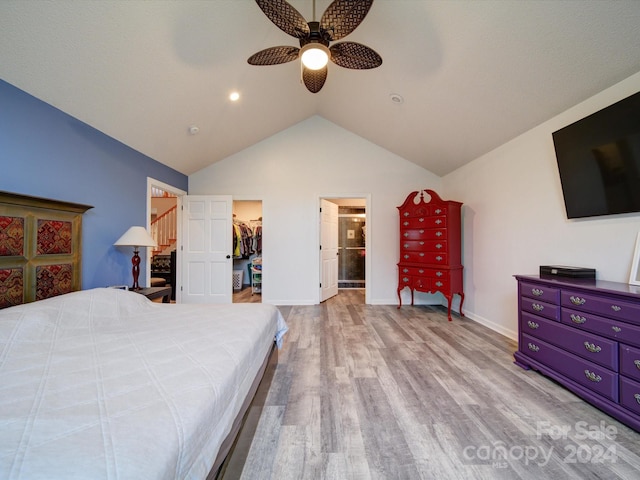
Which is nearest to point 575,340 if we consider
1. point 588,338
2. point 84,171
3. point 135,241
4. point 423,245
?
point 588,338

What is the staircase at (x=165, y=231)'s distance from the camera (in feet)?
20.2

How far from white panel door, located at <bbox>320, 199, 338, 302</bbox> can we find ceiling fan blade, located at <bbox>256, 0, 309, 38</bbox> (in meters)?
2.94

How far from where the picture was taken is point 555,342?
1.94m

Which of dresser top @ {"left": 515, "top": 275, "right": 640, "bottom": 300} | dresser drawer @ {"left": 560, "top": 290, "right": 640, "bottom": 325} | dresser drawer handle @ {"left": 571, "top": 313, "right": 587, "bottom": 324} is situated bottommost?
dresser drawer handle @ {"left": 571, "top": 313, "right": 587, "bottom": 324}

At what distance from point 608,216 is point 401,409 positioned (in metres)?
2.19

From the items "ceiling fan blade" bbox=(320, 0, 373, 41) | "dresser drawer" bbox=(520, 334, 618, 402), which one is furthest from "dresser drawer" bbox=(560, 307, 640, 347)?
"ceiling fan blade" bbox=(320, 0, 373, 41)

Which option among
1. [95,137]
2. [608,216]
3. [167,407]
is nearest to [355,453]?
[167,407]

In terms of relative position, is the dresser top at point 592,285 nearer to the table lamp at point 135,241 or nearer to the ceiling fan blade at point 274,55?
the ceiling fan blade at point 274,55

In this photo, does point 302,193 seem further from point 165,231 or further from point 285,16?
point 165,231

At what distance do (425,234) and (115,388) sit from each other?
12.5 ft

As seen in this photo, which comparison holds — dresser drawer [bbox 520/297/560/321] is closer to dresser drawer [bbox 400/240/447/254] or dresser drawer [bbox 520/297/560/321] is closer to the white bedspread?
dresser drawer [bbox 400/240/447/254]

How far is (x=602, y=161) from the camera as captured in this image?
1.88m

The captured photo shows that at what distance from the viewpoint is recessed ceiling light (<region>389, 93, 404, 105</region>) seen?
9.72ft

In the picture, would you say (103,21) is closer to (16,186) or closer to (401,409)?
(16,186)
